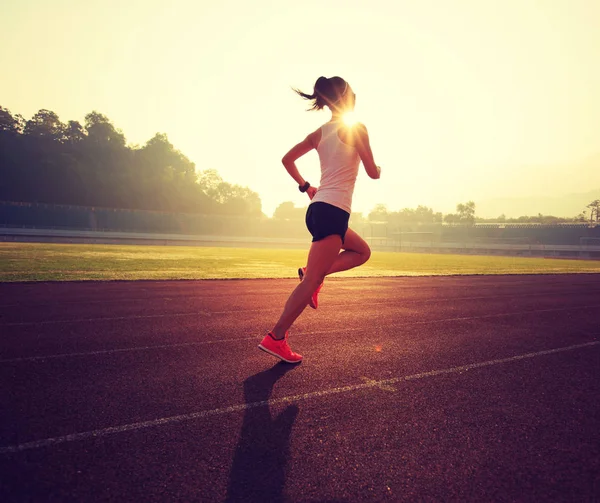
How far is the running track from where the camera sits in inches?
67.8

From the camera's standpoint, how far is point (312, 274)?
3.28 meters

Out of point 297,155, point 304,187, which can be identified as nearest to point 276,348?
point 304,187

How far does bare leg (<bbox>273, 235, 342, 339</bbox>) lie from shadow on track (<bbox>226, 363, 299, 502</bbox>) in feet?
2.19

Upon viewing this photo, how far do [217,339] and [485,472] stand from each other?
116 inches

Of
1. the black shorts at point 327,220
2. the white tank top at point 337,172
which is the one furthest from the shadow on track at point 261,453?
the white tank top at point 337,172

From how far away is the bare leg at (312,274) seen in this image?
3.25 meters

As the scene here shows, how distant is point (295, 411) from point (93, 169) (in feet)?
242

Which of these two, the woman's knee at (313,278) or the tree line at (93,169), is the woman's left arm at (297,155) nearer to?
the woman's knee at (313,278)

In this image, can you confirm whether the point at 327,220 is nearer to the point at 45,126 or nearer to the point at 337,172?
the point at 337,172

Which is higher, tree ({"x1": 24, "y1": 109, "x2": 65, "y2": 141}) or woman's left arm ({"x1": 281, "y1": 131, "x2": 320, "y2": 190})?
tree ({"x1": 24, "y1": 109, "x2": 65, "y2": 141})

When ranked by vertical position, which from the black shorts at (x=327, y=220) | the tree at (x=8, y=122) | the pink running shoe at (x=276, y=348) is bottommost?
the pink running shoe at (x=276, y=348)

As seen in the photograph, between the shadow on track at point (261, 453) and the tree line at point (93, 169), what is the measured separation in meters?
70.2

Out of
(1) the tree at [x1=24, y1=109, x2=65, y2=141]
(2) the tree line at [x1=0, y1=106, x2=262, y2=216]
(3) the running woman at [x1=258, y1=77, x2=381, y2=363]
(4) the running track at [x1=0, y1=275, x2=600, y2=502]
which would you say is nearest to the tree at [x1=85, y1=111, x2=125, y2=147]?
(2) the tree line at [x1=0, y1=106, x2=262, y2=216]

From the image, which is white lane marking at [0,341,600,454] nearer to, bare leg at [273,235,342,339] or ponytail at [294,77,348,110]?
bare leg at [273,235,342,339]
